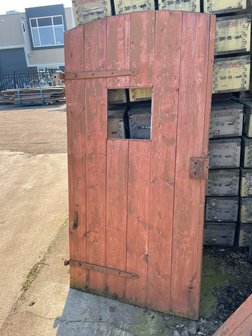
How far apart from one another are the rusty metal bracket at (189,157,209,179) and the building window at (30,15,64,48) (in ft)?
79.4

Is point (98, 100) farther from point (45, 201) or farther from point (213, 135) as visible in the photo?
point (45, 201)

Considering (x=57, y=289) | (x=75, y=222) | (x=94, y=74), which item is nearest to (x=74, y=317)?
(x=57, y=289)

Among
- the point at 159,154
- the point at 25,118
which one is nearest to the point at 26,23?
the point at 25,118

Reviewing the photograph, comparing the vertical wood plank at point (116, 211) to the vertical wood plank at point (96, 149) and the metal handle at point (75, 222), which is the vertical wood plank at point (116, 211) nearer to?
the vertical wood plank at point (96, 149)

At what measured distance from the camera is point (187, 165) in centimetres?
219

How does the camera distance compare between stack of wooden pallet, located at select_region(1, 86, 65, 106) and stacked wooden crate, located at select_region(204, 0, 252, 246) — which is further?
stack of wooden pallet, located at select_region(1, 86, 65, 106)

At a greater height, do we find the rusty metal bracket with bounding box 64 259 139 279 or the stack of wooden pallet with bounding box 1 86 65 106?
the stack of wooden pallet with bounding box 1 86 65 106

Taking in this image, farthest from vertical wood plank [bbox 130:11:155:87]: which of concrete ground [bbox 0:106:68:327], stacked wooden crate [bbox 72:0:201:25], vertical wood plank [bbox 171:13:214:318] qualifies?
concrete ground [bbox 0:106:68:327]

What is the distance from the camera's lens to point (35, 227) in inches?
160

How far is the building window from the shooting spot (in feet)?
77.5

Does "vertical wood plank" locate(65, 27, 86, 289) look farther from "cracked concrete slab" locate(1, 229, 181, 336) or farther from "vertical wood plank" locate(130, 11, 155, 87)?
"vertical wood plank" locate(130, 11, 155, 87)

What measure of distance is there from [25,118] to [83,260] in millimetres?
11425

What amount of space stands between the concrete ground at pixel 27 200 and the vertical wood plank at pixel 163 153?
141 cm

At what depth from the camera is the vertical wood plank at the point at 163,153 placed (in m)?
2.06
